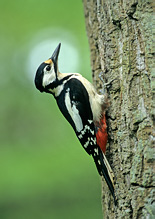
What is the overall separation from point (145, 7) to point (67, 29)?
5.28 meters

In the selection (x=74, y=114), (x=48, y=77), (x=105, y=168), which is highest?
(x=48, y=77)

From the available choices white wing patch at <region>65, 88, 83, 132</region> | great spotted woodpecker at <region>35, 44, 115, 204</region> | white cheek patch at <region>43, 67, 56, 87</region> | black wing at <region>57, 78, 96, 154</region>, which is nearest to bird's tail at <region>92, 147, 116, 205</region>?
great spotted woodpecker at <region>35, 44, 115, 204</region>

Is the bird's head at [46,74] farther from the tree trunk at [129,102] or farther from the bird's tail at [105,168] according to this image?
the bird's tail at [105,168]

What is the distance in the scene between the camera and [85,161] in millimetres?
5898

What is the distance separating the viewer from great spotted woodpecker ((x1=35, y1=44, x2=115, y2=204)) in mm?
2934

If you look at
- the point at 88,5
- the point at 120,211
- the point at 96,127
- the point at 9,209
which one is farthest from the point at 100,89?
the point at 9,209

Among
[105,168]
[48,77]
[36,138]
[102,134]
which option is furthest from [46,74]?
[36,138]

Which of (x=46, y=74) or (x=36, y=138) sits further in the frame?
(x=36, y=138)

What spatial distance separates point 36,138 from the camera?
7.61 metres

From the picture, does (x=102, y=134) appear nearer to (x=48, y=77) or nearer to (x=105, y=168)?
(x=105, y=168)

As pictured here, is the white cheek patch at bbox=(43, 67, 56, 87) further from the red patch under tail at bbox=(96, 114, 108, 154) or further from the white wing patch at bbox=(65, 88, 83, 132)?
the red patch under tail at bbox=(96, 114, 108, 154)

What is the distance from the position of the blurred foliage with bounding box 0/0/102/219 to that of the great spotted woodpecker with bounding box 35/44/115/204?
2683 millimetres

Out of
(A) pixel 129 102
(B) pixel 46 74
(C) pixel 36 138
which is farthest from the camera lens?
(C) pixel 36 138

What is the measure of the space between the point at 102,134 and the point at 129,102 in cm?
55
